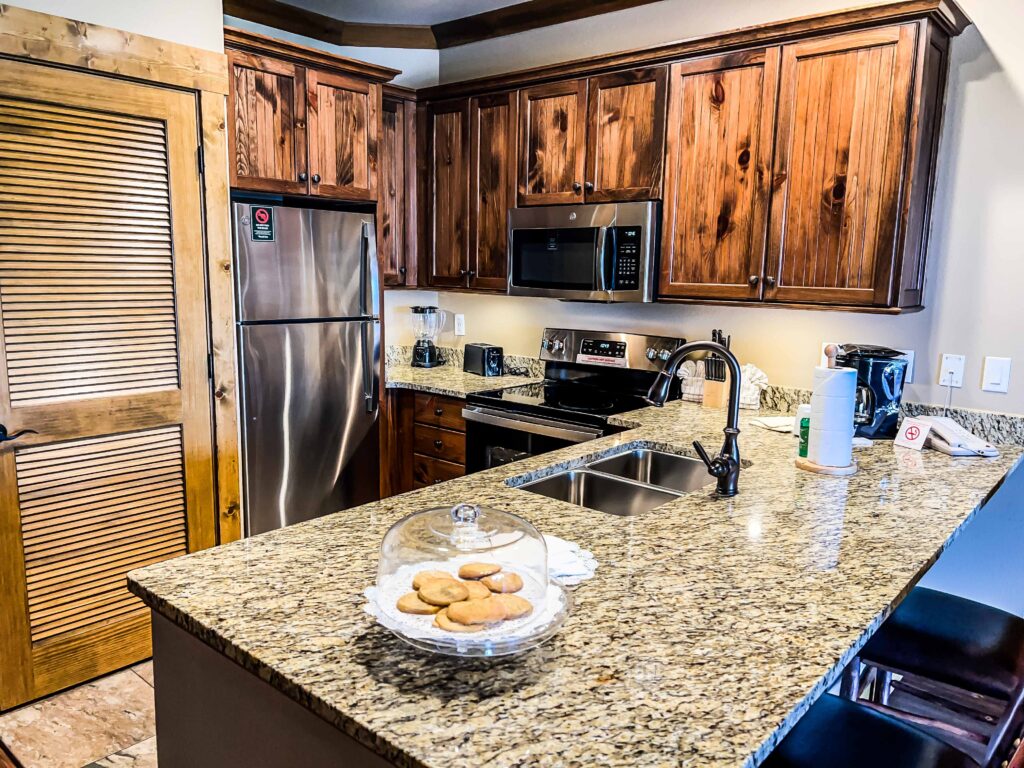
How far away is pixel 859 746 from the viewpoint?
4.24 ft

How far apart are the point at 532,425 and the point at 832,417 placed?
1.37 m

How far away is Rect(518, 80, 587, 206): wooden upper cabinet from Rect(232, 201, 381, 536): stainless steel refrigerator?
0.78 meters

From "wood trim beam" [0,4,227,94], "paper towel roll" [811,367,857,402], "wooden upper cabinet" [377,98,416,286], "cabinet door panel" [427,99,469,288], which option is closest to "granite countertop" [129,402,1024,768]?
"paper towel roll" [811,367,857,402]

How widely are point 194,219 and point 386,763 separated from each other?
7.54ft

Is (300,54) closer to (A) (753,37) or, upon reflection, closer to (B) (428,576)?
(A) (753,37)

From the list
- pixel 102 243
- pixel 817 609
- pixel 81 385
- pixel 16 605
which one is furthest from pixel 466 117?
pixel 817 609

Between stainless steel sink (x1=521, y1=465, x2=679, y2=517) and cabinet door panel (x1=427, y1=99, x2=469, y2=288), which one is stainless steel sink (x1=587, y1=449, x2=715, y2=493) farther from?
cabinet door panel (x1=427, y1=99, x2=469, y2=288)

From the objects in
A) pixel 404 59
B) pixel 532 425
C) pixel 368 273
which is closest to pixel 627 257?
pixel 532 425

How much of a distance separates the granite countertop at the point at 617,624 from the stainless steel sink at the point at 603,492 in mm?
255

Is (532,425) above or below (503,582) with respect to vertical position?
below

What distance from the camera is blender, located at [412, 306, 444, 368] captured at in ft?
13.5

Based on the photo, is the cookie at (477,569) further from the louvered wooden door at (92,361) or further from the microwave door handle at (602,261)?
the microwave door handle at (602,261)

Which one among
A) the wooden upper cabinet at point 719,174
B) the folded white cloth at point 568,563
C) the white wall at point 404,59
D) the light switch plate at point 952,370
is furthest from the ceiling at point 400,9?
the folded white cloth at point 568,563

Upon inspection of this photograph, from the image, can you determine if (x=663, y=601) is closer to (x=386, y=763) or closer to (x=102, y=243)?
(x=386, y=763)
